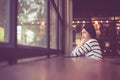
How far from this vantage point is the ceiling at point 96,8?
14.7 meters

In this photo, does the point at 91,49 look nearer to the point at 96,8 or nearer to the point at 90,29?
the point at 90,29

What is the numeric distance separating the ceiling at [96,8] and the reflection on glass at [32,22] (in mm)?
9618

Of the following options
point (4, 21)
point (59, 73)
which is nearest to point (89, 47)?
point (4, 21)

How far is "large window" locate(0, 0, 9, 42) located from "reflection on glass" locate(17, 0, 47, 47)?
25 centimetres

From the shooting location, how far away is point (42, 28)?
4949 mm

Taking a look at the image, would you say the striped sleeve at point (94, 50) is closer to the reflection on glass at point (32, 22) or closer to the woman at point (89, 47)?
the woman at point (89, 47)

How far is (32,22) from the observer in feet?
13.3

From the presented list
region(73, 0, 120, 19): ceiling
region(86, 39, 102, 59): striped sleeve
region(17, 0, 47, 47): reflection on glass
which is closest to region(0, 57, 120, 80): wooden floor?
region(17, 0, 47, 47): reflection on glass

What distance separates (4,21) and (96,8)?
12.3 metres

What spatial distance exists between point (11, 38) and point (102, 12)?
40.4 feet

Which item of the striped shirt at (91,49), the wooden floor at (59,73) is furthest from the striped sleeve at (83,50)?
the wooden floor at (59,73)

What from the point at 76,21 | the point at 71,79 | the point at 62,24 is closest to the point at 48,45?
the point at 62,24

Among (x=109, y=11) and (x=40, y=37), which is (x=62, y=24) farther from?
(x=109, y=11)

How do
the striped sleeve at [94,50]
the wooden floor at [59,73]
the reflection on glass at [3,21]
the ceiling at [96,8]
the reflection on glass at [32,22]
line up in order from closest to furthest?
1. the wooden floor at [59,73]
2. the reflection on glass at [3,21]
3. the reflection on glass at [32,22]
4. the striped sleeve at [94,50]
5. the ceiling at [96,8]
